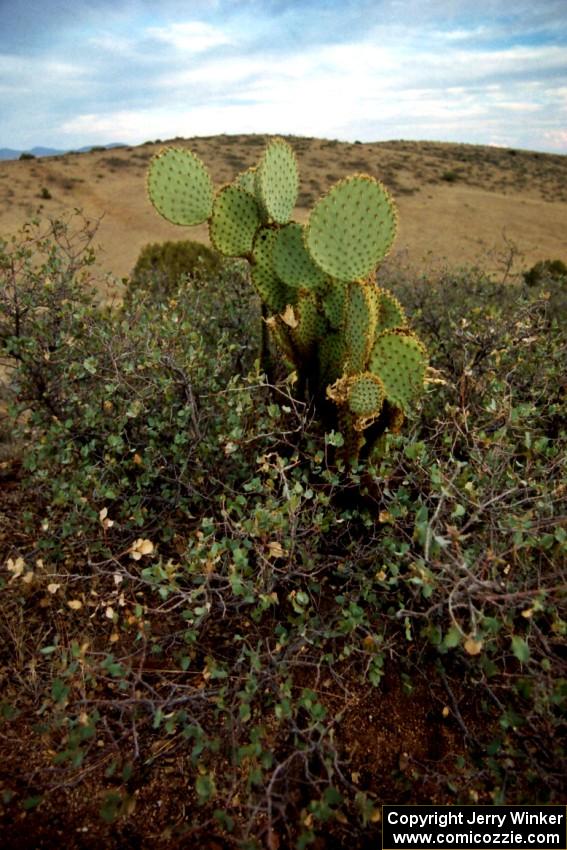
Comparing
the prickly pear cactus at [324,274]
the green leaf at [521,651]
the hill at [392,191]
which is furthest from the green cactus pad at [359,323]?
the hill at [392,191]

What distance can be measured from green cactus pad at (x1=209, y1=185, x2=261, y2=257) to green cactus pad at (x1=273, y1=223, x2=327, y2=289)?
0.60 ft

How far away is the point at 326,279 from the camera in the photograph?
3.04 meters

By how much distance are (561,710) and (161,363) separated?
7.44 feet

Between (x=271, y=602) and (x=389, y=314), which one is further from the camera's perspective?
(x=389, y=314)

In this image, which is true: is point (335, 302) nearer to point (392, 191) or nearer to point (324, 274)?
point (324, 274)

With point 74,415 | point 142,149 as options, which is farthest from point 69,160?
point 74,415

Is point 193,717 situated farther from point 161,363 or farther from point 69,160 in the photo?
point 69,160

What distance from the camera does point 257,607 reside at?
236 centimetres

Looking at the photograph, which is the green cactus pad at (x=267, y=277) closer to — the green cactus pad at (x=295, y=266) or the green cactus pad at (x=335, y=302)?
the green cactus pad at (x=295, y=266)

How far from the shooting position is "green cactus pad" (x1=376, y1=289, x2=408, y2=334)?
3115 mm

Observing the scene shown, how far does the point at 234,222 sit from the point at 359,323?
910mm

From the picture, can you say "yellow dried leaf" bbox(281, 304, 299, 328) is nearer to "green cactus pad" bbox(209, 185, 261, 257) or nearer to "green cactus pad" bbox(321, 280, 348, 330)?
"green cactus pad" bbox(321, 280, 348, 330)

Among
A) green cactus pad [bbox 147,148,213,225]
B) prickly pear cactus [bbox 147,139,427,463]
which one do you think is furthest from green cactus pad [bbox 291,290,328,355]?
green cactus pad [bbox 147,148,213,225]

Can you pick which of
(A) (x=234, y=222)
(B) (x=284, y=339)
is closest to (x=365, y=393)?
(B) (x=284, y=339)
